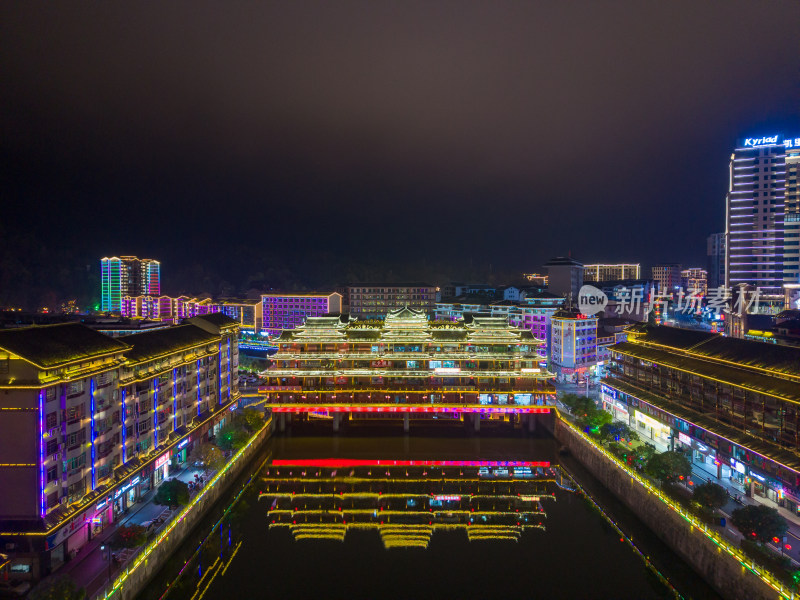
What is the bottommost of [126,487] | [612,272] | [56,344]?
[126,487]

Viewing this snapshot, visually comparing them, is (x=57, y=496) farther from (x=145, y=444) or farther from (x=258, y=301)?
(x=258, y=301)

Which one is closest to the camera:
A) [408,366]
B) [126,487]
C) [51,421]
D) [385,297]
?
[51,421]

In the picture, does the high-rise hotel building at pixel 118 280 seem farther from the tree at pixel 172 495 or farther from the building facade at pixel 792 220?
the building facade at pixel 792 220

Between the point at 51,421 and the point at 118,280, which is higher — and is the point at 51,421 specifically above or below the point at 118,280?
below

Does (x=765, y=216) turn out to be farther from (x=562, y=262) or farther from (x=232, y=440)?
(x=232, y=440)

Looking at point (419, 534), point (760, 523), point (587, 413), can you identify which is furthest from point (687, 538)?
point (587, 413)

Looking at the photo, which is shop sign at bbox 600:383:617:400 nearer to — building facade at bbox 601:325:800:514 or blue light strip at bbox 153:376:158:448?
building facade at bbox 601:325:800:514

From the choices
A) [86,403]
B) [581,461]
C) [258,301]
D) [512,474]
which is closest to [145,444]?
[86,403]

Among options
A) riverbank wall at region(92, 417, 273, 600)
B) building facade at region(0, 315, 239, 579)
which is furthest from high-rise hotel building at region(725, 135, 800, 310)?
building facade at region(0, 315, 239, 579)
